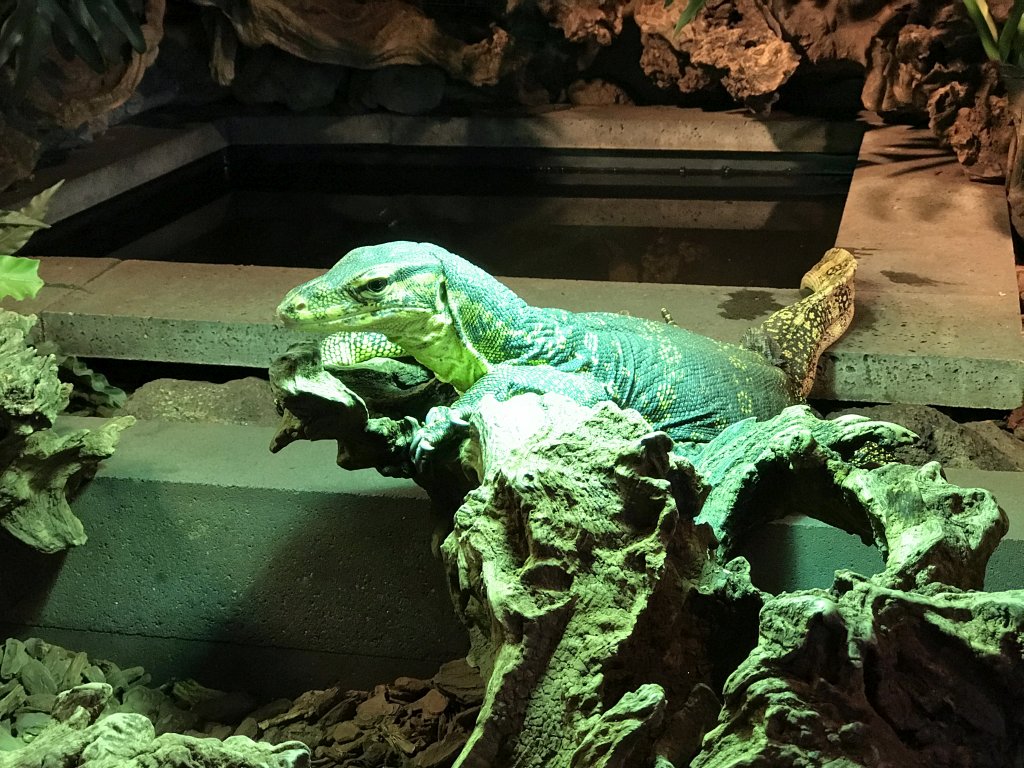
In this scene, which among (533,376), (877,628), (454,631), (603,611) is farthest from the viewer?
(454,631)

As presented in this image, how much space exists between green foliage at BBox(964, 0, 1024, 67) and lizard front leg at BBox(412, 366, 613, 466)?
278 centimetres

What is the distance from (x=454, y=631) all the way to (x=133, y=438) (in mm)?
904

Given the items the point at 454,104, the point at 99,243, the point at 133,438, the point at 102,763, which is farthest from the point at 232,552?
the point at 454,104

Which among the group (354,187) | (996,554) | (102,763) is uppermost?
(102,763)

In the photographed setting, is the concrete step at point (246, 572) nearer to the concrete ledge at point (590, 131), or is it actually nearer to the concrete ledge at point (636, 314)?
the concrete ledge at point (636, 314)

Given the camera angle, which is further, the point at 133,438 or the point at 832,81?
the point at 832,81

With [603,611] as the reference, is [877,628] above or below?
above

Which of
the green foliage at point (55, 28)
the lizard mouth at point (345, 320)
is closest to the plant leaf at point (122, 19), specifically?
the green foliage at point (55, 28)

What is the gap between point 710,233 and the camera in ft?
16.0

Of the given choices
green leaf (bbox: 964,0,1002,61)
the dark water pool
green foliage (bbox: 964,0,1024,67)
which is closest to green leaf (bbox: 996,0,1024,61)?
green foliage (bbox: 964,0,1024,67)

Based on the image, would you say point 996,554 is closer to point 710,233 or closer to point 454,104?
point 710,233

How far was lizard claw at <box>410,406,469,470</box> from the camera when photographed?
1.63 metres

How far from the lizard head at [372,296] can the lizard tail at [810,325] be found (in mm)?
984

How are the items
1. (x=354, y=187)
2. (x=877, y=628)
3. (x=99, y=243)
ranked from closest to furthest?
(x=877, y=628) → (x=99, y=243) → (x=354, y=187)
